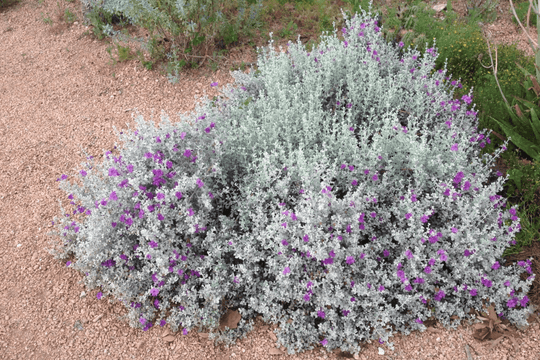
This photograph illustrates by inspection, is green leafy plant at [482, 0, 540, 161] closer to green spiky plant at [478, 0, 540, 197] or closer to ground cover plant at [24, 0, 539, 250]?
green spiky plant at [478, 0, 540, 197]

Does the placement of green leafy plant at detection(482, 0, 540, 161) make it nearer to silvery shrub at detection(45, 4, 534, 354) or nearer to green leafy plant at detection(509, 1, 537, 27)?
silvery shrub at detection(45, 4, 534, 354)

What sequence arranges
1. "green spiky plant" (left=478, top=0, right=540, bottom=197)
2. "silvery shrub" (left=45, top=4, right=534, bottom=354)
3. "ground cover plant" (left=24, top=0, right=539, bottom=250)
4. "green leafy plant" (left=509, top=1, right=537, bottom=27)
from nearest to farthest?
"silvery shrub" (left=45, top=4, right=534, bottom=354) < "green spiky plant" (left=478, top=0, right=540, bottom=197) < "ground cover plant" (left=24, top=0, right=539, bottom=250) < "green leafy plant" (left=509, top=1, right=537, bottom=27)

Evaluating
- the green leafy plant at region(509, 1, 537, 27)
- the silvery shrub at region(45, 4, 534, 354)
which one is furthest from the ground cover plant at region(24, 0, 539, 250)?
the silvery shrub at region(45, 4, 534, 354)

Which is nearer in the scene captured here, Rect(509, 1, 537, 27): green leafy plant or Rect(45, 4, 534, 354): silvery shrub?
Rect(45, 4, 534, 354): silvery shrub

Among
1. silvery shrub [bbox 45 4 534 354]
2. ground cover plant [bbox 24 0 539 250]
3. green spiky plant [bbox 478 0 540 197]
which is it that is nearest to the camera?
silvery shrub [bbox 45 4 534 354]

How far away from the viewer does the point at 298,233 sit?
263 centimetres

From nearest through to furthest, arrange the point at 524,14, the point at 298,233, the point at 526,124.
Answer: the point at 298,233
the point at 526,124
the point at 524,14

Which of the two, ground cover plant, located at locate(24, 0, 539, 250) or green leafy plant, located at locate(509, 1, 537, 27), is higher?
ground cover plant, located at locate(24, 0, 539, 250)

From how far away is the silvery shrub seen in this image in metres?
2.56

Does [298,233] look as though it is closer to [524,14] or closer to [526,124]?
[526,124]

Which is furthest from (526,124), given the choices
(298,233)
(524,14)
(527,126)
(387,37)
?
(524,14)

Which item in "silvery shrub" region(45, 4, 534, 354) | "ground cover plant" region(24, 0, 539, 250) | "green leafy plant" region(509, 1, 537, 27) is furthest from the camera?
"green leafy plant" region(509, 1, 537, 27)

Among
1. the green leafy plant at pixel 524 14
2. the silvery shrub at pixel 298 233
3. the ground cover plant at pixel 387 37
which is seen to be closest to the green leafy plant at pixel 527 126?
the ground cover plant at pixel 387 37

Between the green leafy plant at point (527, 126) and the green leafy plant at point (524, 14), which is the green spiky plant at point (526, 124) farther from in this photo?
the green leafy plant at point (524, 14)
